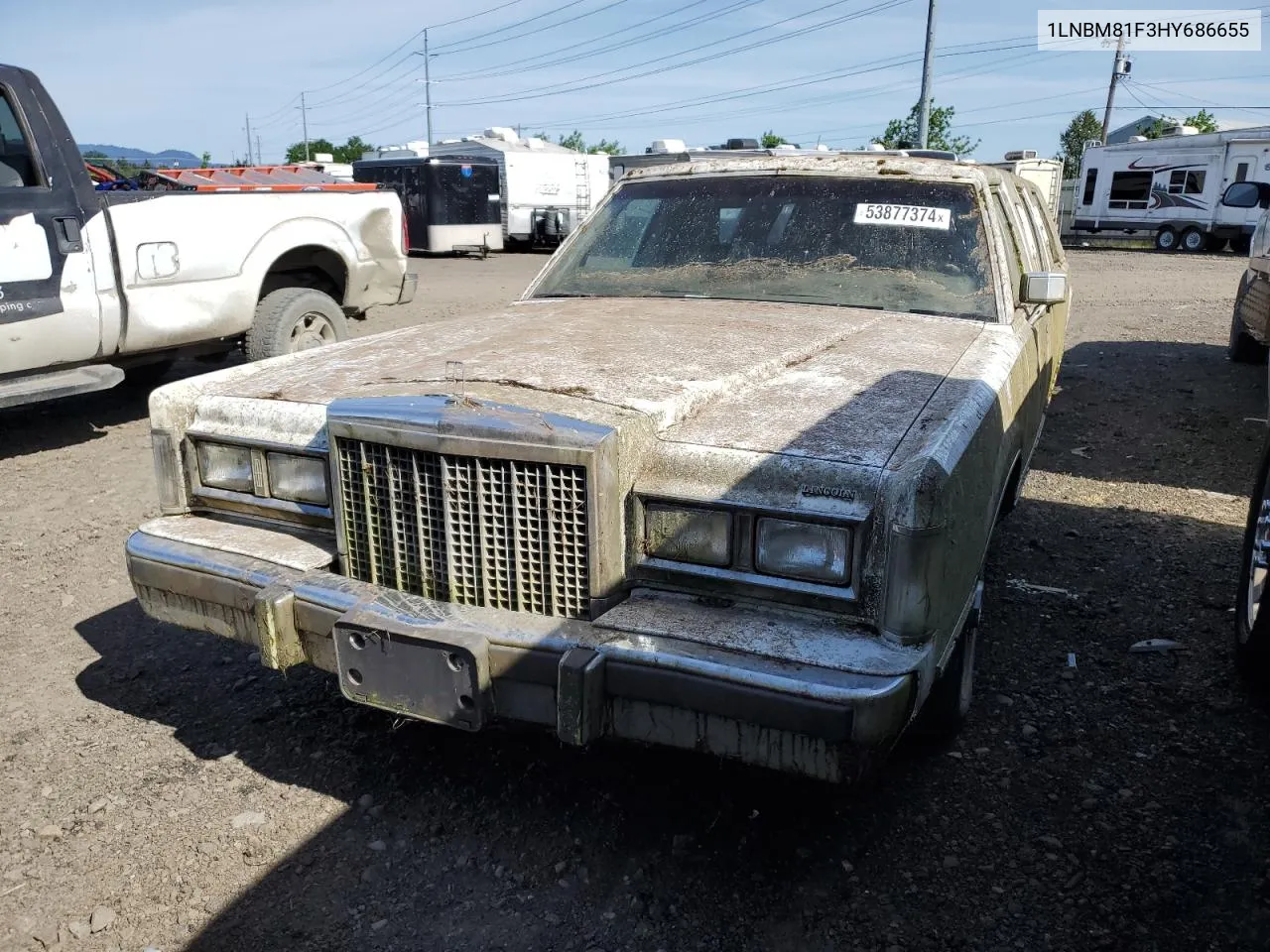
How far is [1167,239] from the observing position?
30031 mm

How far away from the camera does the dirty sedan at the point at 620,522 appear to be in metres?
2.31

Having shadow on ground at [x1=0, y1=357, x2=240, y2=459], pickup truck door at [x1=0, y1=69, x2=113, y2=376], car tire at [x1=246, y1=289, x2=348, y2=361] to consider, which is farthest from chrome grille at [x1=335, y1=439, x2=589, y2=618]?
shadow on ground at [x1=0, y1=357, x2=240, y2=459]

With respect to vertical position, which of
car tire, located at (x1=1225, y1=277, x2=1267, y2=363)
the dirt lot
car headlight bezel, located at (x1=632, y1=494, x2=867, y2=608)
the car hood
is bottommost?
the dirt lot

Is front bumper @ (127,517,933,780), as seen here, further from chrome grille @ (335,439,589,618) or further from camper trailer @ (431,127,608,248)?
camper trailer @ (431,127,608,248)

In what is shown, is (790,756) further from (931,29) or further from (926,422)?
(931,29)

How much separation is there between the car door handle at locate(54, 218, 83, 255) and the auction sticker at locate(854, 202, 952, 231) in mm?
4697

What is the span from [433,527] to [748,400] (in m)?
0.95

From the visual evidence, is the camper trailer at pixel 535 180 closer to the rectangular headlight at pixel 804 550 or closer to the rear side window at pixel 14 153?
the rear side window at pixel 14 153

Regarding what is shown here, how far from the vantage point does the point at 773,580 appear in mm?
2455

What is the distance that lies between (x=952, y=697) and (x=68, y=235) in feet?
18.4

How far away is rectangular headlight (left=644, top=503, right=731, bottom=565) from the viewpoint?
248cm

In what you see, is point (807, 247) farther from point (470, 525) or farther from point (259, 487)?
point (259, 487)

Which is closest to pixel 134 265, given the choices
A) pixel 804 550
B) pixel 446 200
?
pixel 804 550

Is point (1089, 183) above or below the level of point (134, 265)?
above
